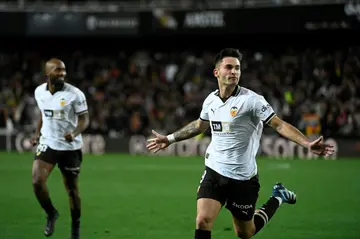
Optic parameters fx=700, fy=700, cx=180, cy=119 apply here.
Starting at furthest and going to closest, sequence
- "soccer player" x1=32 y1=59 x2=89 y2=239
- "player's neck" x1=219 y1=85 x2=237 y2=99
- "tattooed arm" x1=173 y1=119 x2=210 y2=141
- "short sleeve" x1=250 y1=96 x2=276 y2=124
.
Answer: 1. "soccer player" x1=32 y1=59 x2=89 y2=239
2. "tattooed arm" x1=173 y1=119 x2=210 y2=141
3. "player's neck" x1=219 y1=85 x2=237 y2=99
4. "short sleeve" x1=250 y1=96 x2=276 y2=124

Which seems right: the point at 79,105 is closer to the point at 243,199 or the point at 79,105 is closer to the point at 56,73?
the point at 56,73

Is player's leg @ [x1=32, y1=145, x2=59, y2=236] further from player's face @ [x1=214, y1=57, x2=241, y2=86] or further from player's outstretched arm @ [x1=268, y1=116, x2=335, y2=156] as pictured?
player's outstretched arm @ [x1=268, y1=116, x2=335, y2=156]

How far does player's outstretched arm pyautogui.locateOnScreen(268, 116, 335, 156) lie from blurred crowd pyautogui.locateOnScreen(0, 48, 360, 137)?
17.6m

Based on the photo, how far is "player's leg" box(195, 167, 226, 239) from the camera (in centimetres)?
670

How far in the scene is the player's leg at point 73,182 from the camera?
8.97 m

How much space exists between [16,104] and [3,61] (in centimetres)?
354

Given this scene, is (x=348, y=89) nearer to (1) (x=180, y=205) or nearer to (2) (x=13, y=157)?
(2) (x=13, y=157)

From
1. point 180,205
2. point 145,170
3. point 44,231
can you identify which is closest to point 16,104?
point 145,170

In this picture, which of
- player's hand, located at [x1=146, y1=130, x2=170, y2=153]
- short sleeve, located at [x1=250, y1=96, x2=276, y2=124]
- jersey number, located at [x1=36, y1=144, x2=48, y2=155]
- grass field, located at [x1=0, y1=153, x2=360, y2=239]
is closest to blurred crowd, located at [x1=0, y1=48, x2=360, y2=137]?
grass field, located at [x1=0, y1=153, x2=360, y2=239]

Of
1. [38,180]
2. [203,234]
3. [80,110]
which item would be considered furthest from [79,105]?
[203,234]

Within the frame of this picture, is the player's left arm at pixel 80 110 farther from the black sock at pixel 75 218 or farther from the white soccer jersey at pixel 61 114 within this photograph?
the black sock at pixel 75 218

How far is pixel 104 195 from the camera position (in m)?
14.5

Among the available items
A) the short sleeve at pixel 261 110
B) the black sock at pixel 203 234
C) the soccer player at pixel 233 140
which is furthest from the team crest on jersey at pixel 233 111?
the black sock at pixel 203 234

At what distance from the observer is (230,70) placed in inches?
275
